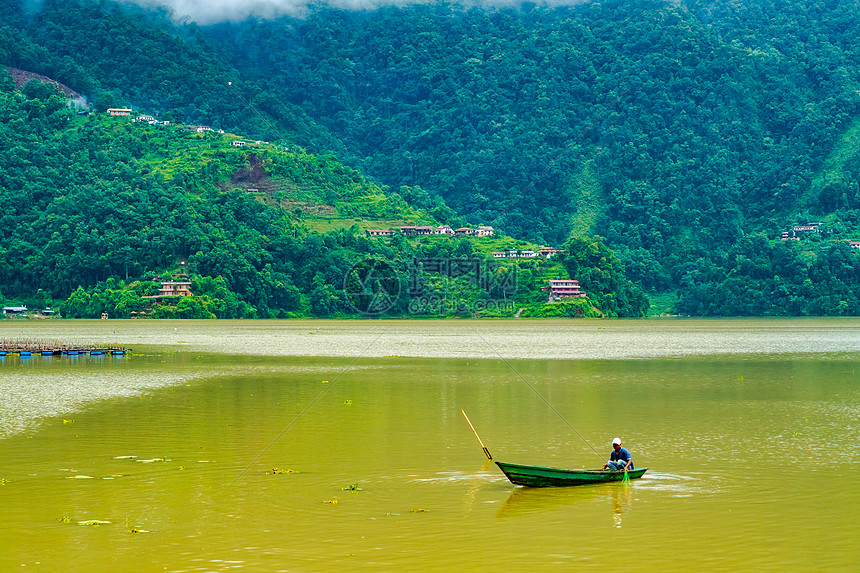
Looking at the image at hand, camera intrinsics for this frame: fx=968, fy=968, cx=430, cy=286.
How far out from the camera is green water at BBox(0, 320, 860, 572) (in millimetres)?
15898

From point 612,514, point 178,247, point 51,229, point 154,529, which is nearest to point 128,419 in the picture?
point 154,529

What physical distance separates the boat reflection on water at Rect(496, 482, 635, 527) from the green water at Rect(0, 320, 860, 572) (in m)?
0.08

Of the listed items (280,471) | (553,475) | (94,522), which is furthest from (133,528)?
(553,475)

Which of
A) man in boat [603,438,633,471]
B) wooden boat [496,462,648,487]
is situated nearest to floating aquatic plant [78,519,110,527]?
wooden boat [496,462,648,487]

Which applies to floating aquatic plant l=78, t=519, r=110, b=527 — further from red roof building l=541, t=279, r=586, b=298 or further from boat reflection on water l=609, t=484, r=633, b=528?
red roof building l=541, t=279, r=586, b=298

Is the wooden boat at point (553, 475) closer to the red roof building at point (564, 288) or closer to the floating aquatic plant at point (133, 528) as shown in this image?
the floating aquatic plant at point (133, 528)

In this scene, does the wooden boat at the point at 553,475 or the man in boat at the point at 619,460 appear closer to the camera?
the wooden boat at the point at 553,475

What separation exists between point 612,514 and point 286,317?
148149 millimetres

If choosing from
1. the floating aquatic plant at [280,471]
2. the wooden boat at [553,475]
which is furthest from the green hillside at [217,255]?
the wooden boat at [553,475]

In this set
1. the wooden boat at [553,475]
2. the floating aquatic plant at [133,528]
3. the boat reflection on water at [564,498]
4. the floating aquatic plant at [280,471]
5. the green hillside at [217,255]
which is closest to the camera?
the floating aquatic plant at [133,528]

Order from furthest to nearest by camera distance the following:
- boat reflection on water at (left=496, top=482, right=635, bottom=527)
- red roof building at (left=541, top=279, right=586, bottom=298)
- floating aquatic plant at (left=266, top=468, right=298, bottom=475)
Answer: red roof building at (left=541, top=279, right=586, bottom=298), floating aquatic plant at (left=266, top=468, right=298, bottom=475), boat reflection on water at (left=496, top=482, right=635, bottom=527)

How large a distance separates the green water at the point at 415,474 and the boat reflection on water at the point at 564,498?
78 mm

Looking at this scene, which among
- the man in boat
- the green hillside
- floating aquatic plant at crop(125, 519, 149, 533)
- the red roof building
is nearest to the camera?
floating aquatic plant at crop(125, 519, 149, 533)

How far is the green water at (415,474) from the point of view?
15.9m
